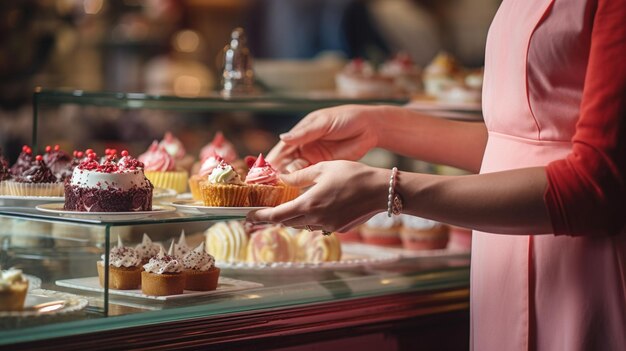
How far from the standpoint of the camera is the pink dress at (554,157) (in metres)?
1.94

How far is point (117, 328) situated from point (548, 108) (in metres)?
0.99

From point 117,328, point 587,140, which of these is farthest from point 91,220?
point 587,140

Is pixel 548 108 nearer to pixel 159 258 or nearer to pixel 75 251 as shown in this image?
pixel 159 258

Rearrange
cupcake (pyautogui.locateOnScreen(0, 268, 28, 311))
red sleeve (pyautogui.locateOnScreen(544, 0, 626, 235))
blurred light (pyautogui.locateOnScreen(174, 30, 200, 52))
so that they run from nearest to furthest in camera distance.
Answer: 1. red sleeve (pyautogui.locateOnScreen(544, 0, 626, 235))
2. cupcake (pyautogui.locateOnScreen(0, 268, 28, 311))
3. blurred light (pyautogui.locateOnScreen(174, 30, 200, 52))

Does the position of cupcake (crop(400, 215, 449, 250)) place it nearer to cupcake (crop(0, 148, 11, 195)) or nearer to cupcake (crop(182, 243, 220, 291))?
cupcake (crop(182, 243, 220, 291))

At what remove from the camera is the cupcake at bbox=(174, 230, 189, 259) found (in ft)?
8.47

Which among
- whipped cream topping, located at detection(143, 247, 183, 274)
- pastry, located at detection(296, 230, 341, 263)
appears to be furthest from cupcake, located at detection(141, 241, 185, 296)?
pastry, located at detection(296, 230, 341, 263)

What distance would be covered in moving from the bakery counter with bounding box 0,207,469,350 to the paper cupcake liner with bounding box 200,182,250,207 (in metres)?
0.11

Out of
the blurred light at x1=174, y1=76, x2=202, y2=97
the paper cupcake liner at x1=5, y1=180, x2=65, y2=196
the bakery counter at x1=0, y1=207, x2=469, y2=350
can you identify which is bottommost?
the bakery counter at x1=0, y1=207, x2=469, y2=350

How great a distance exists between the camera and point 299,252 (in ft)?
10.3

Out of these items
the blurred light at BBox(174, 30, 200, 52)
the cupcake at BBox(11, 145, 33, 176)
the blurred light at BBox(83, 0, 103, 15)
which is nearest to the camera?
the cupcake at BBox(11, 145, 33, 176)

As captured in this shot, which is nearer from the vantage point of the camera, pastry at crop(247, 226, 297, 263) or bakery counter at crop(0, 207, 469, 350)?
bakery counter at crop(0, 207, 469, 350)

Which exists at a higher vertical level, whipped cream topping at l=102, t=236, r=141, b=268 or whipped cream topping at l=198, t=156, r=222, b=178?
whipped cream topping at l=198, t=156, r=222, b=178

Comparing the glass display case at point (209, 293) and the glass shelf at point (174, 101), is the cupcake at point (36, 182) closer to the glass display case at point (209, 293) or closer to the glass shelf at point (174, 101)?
the glass display case at point (209, 293)
